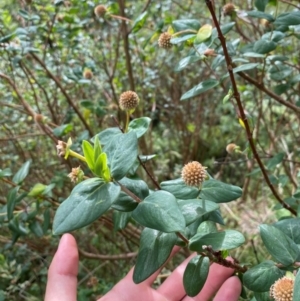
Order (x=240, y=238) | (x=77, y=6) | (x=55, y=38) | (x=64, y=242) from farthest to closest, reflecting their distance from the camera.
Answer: (x=55, y=38), (x=77, y=6), (x=64, y=242), (x=240, y=238)

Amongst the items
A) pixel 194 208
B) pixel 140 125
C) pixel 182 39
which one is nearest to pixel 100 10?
pixel 182 39

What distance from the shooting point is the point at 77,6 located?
148 centimetres

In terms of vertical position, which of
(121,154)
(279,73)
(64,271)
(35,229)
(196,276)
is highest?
(121,154)

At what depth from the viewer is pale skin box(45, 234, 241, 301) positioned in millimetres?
736

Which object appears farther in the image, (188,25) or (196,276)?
(188,25)

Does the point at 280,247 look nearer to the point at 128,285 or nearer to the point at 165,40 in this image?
the point at 128,285

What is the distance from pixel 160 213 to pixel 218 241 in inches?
4.3

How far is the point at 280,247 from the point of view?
1.78ft

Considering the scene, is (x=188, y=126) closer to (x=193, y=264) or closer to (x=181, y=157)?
(x=181, y=157)

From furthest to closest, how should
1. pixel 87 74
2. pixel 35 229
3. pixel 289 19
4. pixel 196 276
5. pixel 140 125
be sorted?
pixel 87 74, pixel 35 229, pixel 289 19, pixel 140 125, pixel 196 276

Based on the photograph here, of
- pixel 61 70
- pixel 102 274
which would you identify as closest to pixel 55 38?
pixel 61 70

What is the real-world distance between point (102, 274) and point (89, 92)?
37.3 inches

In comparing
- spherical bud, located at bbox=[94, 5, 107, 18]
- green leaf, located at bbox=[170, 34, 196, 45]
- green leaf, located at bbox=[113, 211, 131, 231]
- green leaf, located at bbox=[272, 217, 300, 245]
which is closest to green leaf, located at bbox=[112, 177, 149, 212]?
green leaf, located at bbox=[113, 211, 131, 231]

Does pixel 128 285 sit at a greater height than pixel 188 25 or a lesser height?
lesser
